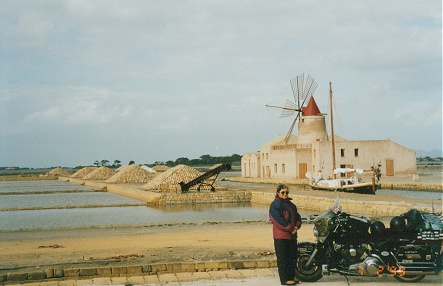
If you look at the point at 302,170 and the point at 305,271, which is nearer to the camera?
the point at 305,271

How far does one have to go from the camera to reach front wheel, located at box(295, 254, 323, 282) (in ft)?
17.3

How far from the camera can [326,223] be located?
17.0ft

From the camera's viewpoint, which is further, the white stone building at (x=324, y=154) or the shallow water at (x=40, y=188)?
the shallow water at (x=40, y=188)

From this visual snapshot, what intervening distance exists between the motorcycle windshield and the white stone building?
89.4ft

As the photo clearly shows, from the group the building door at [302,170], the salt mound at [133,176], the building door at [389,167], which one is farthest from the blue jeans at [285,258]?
the salt mound at [133,176]

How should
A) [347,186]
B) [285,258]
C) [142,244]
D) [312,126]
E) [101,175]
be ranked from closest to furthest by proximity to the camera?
[285,258] → [142,244] → [347,186] → [312,126] → [101,175]

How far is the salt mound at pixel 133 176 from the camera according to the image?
39.7 metres

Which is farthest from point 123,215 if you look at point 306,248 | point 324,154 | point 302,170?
point 302,170

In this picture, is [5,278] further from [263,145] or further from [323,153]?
[263,145]

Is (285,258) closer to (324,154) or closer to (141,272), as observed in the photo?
(141,272)

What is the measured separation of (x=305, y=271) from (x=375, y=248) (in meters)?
0.69

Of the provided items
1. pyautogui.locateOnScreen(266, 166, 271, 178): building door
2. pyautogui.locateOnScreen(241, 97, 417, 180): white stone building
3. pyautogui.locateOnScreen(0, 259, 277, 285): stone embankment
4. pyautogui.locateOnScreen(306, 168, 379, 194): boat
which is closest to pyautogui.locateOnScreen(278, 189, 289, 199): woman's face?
pyautogui.locateOnScreen(0, 259, 277, 285): stone embankment

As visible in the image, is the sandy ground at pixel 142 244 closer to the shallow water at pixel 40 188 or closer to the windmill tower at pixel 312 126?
the windmill tower at pixel 312 126

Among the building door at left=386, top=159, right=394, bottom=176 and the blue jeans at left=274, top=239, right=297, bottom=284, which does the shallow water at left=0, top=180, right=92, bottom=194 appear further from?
the blue jeans at left=274, top=239, right=297, bottom=284
